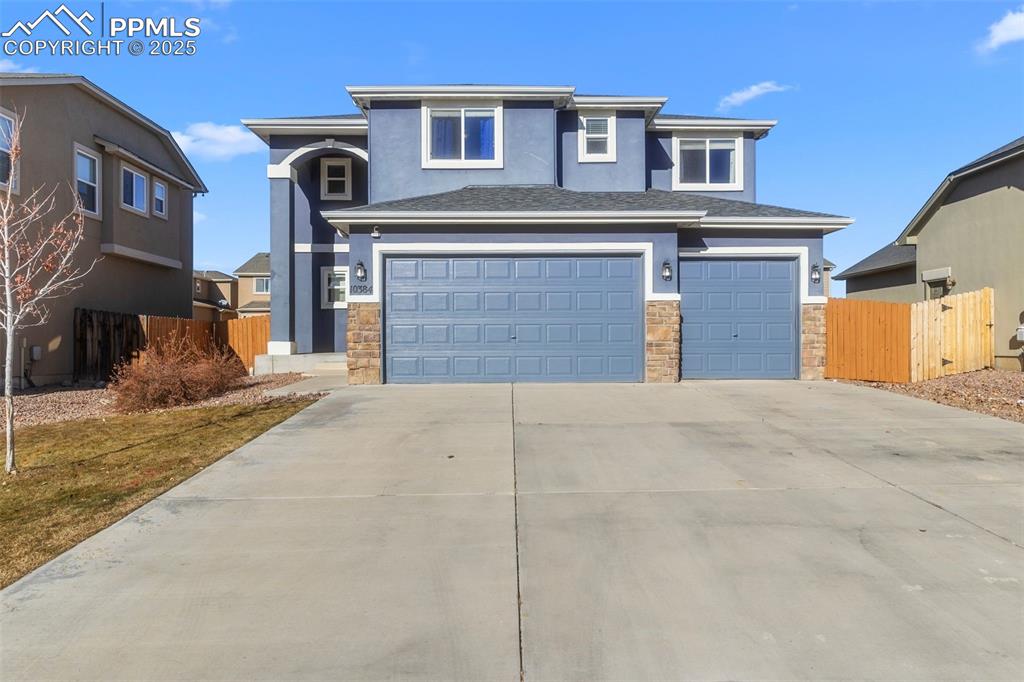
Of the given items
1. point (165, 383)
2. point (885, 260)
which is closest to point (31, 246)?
point (165, 383)

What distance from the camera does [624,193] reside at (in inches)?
620

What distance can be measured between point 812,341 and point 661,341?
3515 mm

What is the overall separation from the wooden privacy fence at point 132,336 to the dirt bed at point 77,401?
1099mm

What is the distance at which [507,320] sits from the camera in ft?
43.3

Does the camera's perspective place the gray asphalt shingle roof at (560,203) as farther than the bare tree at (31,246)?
Yes

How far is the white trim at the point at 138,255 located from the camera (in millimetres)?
17312

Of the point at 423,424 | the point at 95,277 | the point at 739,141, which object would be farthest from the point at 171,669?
the point at 739,141

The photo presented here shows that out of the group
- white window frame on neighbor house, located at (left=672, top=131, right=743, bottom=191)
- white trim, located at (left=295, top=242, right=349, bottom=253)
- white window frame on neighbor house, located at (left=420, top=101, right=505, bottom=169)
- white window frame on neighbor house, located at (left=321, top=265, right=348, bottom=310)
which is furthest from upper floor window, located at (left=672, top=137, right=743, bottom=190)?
white window frame on neighbor house, located at (left=321, top=265, right=348, bottom=310)

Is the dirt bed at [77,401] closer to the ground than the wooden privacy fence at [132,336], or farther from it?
closer to the ground

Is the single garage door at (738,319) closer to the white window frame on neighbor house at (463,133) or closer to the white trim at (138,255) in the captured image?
the white window frame on neighbor house at (463,133)

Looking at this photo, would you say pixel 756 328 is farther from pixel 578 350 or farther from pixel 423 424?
pixel 423 424

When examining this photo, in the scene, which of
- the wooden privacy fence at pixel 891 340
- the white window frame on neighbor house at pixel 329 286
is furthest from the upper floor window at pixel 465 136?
the wooden privacy fence at pixel 891 340

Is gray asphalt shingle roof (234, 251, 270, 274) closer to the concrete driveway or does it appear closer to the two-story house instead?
the two-story house

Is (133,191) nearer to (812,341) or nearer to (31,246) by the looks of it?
(31,246)
